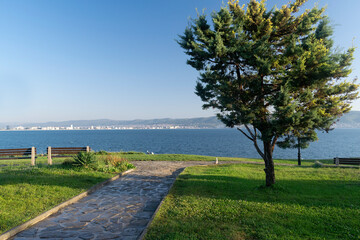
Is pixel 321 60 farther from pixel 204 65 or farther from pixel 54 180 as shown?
pixel 54 180

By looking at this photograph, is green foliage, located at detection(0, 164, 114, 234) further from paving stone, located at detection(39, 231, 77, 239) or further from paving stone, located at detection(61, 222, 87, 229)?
paving stone, located at detection(61, 222, 87, 229)

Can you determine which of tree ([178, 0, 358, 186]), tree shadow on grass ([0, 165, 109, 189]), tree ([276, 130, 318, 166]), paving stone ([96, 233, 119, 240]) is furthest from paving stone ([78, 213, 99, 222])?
tree ([276, 130, 318, 166])

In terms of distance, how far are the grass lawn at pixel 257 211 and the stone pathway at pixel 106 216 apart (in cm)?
63

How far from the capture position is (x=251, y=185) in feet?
32.2

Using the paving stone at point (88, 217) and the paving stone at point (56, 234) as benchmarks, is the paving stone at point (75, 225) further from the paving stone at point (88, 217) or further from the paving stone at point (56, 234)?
the paving stone at point (56, 234)

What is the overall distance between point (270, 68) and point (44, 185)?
10.1 m

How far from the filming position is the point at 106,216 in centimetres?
626

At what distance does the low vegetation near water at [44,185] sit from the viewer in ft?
20.2

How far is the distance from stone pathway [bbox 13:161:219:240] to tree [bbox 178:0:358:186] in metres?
4.60

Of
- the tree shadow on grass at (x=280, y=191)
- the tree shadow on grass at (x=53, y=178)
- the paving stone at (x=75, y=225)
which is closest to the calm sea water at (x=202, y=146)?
the tree shadow on grass at (x=53, y=178)

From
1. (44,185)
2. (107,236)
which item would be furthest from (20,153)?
(107,236)

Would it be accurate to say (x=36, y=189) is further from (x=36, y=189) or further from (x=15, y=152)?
(x=15, y=152)

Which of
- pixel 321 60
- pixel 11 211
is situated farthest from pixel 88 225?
pixel 321 60

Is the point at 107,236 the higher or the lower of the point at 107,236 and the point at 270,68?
the lower
